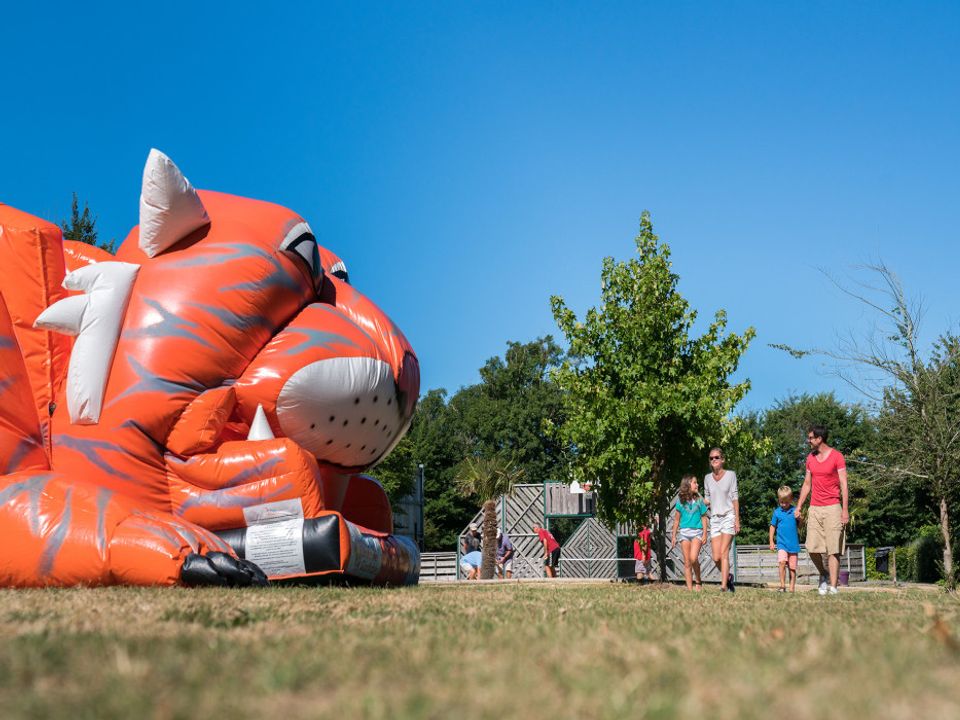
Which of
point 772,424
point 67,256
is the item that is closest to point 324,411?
point 67,256

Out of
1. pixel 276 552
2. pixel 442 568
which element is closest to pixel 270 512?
pixel 276 552

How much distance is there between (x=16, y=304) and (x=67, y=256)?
2.92 ft

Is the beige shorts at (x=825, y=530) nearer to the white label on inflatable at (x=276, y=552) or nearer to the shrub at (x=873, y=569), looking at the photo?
the white label on inflatable at (x=276, y=552)

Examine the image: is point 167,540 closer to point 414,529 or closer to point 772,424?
point 414,529

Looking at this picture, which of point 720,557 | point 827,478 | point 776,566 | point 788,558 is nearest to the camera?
point 827,478

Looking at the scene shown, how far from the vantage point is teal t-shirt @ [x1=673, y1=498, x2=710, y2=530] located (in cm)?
1209

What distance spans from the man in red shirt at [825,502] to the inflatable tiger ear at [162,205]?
A: 301 inches

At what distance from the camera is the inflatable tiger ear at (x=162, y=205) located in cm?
899

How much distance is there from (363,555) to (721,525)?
4.94 meters

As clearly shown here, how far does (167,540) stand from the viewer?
7324mm

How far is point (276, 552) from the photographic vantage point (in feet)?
27.5


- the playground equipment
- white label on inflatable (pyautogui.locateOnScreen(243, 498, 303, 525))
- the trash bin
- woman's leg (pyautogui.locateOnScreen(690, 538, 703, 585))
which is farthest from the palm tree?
white label on inflatable (pyautogui.locateOnScreen(243, 498, 303, 525))

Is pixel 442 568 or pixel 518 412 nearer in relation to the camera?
pixel 442 568

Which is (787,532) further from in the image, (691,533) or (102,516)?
(102,516)
